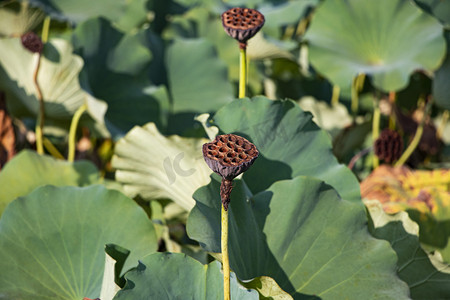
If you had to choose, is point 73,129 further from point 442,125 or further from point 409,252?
point 442,125

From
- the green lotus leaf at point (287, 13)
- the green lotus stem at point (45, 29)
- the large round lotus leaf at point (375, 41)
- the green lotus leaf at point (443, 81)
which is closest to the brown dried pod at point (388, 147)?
the large round lotus leaf at point (375, 41)

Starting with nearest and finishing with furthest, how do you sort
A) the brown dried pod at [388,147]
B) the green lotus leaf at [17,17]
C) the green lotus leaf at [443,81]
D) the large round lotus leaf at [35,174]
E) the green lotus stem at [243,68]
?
the green lotus stem at [243,68]
the large round lotus leaf at [35,174]
the brown dried pod at [388,147]
the green lotus leaf at [443,81]
the green lotus leaf at [17,17]

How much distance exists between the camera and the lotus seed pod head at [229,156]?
58 centimetres

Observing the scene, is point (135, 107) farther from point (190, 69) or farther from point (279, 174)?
point (279, 174)

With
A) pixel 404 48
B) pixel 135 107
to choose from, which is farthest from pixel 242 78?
pixel 404 48

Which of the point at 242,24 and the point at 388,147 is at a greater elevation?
the point at 242,24

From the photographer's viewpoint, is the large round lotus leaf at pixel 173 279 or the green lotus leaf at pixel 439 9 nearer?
the large round lotus leaf at pixel 173 279

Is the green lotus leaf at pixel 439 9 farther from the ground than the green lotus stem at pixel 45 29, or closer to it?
farther from the ground

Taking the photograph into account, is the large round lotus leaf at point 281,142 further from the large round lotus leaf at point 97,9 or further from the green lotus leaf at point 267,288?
the large round lotus leaf at point 97,9

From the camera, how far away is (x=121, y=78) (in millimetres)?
1496

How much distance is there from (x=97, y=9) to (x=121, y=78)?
1.58 ft

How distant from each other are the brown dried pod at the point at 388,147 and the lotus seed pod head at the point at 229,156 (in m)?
0.91

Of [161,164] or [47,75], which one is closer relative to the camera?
[161,164]

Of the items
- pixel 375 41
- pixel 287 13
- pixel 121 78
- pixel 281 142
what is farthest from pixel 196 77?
pixel 281 142
